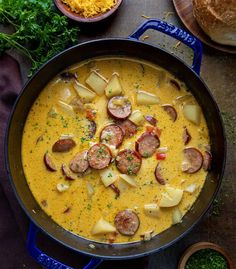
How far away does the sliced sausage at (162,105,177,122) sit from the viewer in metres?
4.05

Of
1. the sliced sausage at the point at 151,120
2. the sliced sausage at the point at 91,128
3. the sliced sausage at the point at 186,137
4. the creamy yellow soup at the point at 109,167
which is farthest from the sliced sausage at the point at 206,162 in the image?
the sliced sausage at the point at 91,128

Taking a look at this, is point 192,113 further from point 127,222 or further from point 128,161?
point 127,222

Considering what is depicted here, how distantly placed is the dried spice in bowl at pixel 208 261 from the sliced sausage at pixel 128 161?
0.76 metres

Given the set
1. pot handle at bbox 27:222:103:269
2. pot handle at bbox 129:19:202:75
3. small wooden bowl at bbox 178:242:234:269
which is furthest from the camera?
small wooden bowl at bbox 178:242:234:269

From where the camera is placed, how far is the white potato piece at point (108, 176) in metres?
3.98

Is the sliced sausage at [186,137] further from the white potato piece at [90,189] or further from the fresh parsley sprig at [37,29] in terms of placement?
the fresh parsley sprig at [37,29]

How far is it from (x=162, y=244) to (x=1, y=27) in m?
1.97

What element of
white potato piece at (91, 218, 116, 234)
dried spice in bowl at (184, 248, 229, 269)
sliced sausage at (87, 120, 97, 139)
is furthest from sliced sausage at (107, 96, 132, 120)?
dried spice in bowl at (184, 248, 229, 269)

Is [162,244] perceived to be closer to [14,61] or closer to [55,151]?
[55,151]

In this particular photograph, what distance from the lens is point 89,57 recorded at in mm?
4195

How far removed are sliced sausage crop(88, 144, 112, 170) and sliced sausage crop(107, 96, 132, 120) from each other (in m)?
0.25

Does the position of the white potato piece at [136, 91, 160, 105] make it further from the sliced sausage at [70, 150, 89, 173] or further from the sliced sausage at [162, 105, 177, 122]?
the sliced sausage at [70, 150, 89, 173]

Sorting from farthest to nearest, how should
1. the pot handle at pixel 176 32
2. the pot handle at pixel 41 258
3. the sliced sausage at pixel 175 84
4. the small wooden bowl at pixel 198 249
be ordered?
the sliced sausage at pixel 175 84 → the small wooden bowl at pixel 198 249 → the pot handle at pixel 176 32 → the pot handle at pixel 41 258

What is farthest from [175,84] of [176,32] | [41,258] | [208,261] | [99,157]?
[41,258]
